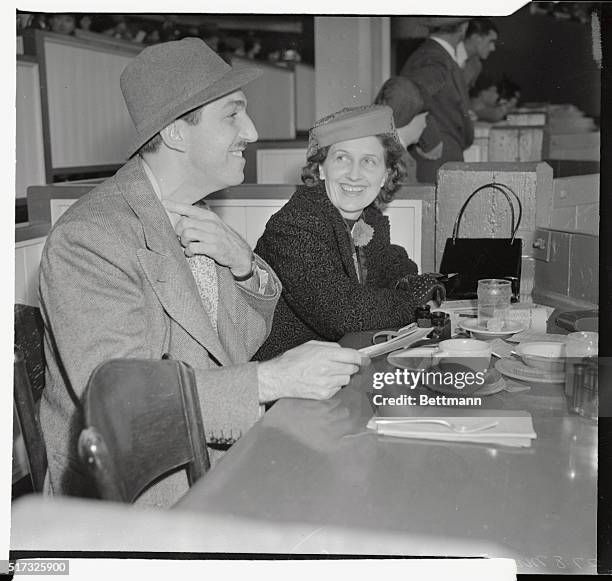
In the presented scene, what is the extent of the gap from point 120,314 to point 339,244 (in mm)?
748

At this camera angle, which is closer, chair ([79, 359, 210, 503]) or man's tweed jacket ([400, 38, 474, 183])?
chair ([79, 359, 210, 503])

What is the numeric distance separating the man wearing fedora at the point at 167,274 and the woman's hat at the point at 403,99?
0.59 m

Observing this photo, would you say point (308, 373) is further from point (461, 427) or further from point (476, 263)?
point (476, 263)

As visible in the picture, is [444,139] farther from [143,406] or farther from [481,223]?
[143,406]

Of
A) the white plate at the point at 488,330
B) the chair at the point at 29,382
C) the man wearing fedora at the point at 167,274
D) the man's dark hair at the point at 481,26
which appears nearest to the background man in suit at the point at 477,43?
the man's dark hair at the point at 481,26

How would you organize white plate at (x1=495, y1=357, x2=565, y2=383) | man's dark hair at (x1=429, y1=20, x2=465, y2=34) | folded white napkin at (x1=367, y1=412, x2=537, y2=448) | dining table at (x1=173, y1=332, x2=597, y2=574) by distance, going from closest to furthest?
1. dining table at (x1=173, y1=332, x2=597, y2=574)
2. folded white napkin at (x1=367, y1=412, x2=537, y2=448)
3. white plate at (x1=495, y1=357, x2=565, y2=383)
4. man's dark hair at (x1=429, y1=20, x2=465, y2=34)

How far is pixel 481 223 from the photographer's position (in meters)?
2.28

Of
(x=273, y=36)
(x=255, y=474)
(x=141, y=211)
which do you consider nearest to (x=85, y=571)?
(x=255, y=474)

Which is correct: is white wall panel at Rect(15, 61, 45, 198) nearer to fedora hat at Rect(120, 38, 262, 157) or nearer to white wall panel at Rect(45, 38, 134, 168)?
white wall panel at Rect(45, 38, 134, 168)

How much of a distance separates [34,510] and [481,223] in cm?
150

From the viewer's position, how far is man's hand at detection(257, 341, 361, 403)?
1303 millimetres

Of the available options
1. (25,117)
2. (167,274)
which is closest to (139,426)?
(167,274)

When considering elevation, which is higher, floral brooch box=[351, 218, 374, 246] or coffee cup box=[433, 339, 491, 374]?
floral brooch box=[351, 218, 374, 246]

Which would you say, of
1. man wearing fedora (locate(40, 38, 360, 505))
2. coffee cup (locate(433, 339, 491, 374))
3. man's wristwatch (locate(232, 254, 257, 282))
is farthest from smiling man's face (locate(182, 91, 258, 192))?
coffee cup (locate(433, 339, 491, 374))
